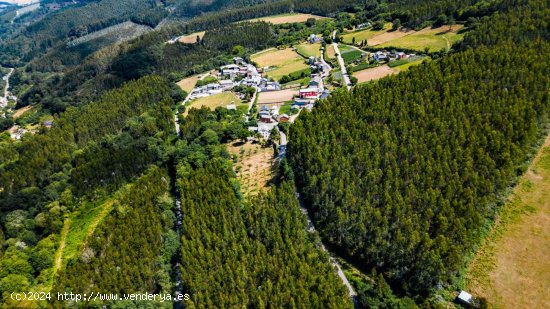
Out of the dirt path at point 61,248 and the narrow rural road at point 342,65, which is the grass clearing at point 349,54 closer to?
the narrow rural road at point 342,65

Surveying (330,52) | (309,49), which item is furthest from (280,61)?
(330,52)

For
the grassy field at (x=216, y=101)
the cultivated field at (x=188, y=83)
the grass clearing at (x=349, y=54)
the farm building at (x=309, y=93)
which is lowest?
the grassy field at (x=216, y=101)

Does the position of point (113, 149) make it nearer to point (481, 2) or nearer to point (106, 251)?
point (106, 251)

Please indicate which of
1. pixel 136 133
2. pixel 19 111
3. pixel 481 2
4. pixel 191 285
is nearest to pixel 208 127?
pixel 136 133

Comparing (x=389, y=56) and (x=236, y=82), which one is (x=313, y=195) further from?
(x=236, y=82)

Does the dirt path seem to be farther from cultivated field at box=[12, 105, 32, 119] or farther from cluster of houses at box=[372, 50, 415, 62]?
cultivated field at box=[12, 105, 32, 119]

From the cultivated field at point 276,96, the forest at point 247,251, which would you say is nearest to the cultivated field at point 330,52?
the cultivated field at point 276,96
